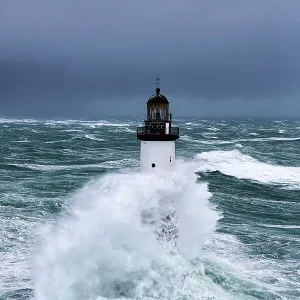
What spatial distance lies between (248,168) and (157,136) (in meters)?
26.9

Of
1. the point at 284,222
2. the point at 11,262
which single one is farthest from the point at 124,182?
the point at 284,222

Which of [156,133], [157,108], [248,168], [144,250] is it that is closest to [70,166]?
[248,168]

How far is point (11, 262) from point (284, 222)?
37.9 feet

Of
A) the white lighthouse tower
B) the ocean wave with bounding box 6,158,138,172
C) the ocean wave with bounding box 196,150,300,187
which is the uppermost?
the white lighthouse tower

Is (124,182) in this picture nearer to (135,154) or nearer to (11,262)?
(11,262)

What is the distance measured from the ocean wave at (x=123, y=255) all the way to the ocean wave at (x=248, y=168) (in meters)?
19.4

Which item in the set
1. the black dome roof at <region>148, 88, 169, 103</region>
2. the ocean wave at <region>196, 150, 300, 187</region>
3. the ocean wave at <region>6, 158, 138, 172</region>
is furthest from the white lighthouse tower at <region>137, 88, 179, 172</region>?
the ocean wave at <region>6, 158, 138, 172</region>

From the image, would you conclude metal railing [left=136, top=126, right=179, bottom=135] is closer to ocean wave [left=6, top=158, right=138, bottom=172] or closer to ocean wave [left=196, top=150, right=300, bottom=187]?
ocean wave [left=196, top=150, right=300, bottom=187]

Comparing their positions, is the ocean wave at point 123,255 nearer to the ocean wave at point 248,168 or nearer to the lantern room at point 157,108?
the lantern room at point 157,108

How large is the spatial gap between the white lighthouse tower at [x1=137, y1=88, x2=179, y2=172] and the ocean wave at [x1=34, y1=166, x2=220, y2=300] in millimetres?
366

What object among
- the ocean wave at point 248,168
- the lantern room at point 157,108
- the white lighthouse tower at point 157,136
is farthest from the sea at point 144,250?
the ocean wave at point 248,168

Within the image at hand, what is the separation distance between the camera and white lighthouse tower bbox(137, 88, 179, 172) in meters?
12.2

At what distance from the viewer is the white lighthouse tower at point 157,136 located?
1224 cm

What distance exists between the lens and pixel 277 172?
35.8 meters
